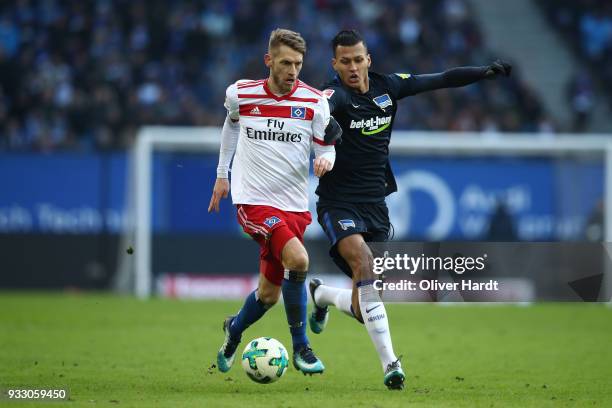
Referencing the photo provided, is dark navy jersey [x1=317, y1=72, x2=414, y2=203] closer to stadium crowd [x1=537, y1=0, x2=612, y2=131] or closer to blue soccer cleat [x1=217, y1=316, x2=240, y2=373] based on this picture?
blue soccer cleat [x1=217, y1=316, x2=240, y2=373]

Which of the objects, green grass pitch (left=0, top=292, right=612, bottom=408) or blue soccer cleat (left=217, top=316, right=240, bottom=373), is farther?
blue soccer cleat (left=217, top=316, right=240, bottom=373)

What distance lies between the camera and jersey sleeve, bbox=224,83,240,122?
26.4 feet

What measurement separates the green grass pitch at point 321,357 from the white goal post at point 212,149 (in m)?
1.39

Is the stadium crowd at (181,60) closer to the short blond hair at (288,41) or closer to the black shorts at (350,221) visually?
the black shorts at (350,221)

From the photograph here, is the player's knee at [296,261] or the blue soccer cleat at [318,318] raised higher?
the player's knee at [296,261]

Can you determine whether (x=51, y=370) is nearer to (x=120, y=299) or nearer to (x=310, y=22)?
(x=120, y=299)

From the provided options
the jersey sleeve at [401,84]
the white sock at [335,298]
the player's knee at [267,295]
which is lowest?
the white sock at [335,298]

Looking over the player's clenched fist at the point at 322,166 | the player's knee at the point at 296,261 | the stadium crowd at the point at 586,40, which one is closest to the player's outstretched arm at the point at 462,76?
the player's clenched fist at the point at 322,166

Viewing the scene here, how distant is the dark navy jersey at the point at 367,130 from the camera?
27.2 feet

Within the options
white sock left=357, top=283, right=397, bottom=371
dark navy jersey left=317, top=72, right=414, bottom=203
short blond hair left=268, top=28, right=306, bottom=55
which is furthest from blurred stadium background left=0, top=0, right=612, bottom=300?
short blond hair left=268, top=28, right=306, bottom=55

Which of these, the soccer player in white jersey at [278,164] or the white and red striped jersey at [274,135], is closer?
the soccer player in white jersey at [278,164]

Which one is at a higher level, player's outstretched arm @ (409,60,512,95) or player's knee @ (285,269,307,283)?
player's outstretched arm @ (409,60,512,95)

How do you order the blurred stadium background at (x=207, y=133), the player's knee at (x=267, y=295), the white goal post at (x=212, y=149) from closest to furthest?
the player's knee at (x=267, y=295), the white goal post at (x=212, y=149), the blurred stadium background at (x=207, y=133)

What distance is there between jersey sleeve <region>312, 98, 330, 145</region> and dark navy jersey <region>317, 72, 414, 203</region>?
277 millimetres
